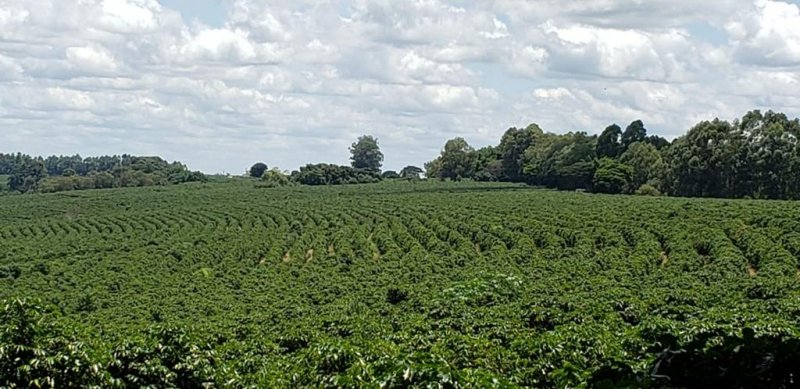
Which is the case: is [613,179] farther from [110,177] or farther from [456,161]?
[110,177]

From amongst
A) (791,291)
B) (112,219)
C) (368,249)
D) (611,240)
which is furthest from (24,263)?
(791,291)

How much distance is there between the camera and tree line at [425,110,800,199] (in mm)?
78562

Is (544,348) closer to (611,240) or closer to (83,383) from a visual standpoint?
(83,383)

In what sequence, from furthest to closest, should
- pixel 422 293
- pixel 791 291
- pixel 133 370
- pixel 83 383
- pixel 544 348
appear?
pixel 422 293 < pixel 791 291 < pixel 544 348 < pixel 133 370 < pixel 83 383

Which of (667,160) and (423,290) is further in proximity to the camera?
(667,160)

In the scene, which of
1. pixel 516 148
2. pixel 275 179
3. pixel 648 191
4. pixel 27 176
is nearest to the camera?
pixel 648 191

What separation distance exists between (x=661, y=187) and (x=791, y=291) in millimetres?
61493

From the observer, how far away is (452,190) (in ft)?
346

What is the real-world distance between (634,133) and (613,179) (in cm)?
2258

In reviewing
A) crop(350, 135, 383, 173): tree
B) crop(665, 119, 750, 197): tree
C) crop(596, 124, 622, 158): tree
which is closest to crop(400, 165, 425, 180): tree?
crop(350, 135, 383, 173): tree

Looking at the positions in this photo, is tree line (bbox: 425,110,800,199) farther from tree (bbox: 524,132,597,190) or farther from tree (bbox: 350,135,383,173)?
tree (bbox: 350,135,383,173)

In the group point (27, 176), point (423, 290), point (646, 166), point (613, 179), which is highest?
point (646, 166)

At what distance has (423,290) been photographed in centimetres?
3500

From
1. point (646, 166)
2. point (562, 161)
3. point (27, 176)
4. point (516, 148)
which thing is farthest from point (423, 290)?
point (27, 176)
